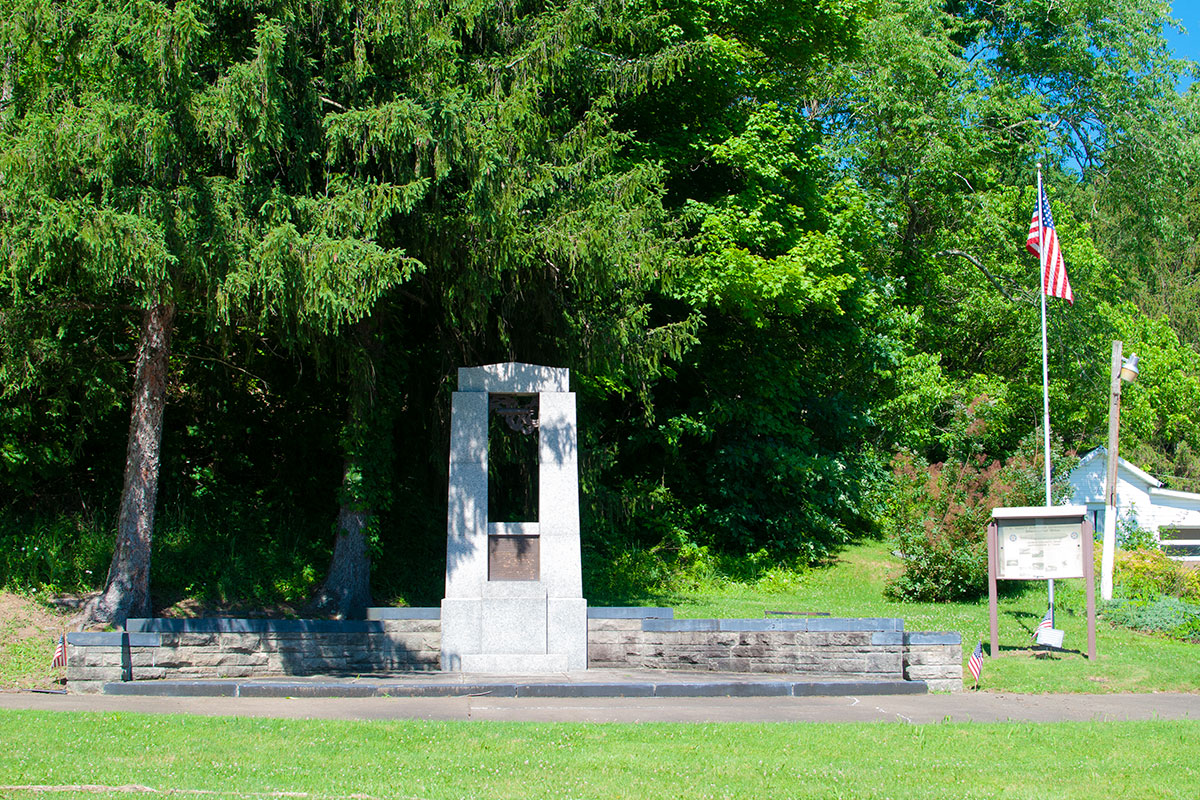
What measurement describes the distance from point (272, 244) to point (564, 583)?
16.2ft

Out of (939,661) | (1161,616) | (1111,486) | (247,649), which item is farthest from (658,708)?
(1111,486)

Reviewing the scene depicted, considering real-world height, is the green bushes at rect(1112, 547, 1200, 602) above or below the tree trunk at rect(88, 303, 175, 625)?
below

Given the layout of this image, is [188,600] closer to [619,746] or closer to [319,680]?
[319,680]

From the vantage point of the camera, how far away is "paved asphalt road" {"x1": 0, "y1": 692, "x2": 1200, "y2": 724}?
343 inches

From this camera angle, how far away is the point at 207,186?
10672 mm

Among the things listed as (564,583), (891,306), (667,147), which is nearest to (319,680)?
(564,583)

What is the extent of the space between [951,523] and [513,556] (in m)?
9.21

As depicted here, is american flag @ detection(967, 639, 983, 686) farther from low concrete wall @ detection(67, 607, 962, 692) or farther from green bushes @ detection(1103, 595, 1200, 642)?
green bushes @ detection(1103, 595, 1200, 642)

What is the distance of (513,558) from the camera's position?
11.6 metres

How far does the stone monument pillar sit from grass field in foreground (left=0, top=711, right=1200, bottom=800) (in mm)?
3221

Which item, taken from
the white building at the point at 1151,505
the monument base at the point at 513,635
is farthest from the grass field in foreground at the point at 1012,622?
the white building at the point at 1151,505

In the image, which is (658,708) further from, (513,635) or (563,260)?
(563,260)

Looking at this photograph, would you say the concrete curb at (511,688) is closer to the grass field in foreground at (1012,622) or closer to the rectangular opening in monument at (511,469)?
the grass field in foreground at (1012,622)

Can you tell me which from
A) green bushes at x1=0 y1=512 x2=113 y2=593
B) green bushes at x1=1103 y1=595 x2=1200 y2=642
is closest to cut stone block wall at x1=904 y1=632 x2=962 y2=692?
green bushes at x1=1103 y1=595 x2=1200 y2=642
